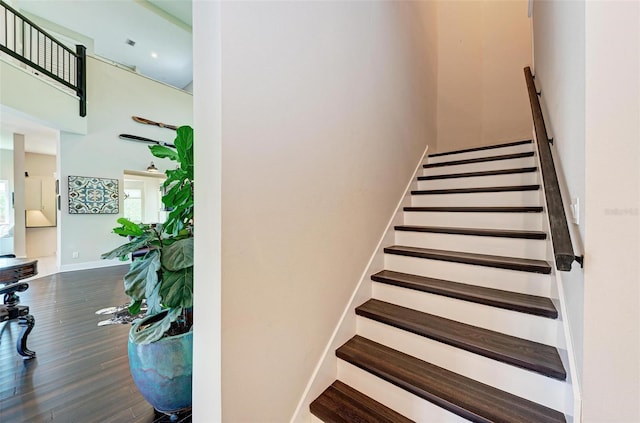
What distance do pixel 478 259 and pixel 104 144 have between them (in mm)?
7262

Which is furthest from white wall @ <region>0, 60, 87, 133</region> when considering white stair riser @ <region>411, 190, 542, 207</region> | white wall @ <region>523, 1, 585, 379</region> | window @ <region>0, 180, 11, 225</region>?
white wall @ <region>523, 1, 585, 379</region>

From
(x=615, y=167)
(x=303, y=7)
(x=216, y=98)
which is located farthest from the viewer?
(x=303, y=7)

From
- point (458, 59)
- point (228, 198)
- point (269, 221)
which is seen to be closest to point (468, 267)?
point (269, 221)

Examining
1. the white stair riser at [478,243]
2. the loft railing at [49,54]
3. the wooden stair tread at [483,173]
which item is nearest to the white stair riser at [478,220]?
the white stair riser at [478,243]

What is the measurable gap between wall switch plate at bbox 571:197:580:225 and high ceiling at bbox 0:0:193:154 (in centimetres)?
690

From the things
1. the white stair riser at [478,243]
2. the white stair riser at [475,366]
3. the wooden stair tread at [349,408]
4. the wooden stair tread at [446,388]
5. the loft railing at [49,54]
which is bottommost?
the wooden stair tread at [349,408]

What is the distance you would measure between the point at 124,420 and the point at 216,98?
6.23ft

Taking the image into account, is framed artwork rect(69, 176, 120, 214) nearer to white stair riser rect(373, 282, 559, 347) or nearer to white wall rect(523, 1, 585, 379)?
white stair riser rect(373, 282, 559, 347)

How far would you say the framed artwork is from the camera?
538 cm

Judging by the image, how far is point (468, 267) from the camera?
182cm

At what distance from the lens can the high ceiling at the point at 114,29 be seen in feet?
17.0

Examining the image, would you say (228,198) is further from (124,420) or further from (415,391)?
(124,420)

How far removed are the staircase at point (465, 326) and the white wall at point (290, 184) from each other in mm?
282

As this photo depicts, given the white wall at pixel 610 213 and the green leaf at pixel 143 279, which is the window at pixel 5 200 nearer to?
the green leaf at pixel 143 279
